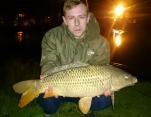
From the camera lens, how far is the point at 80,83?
10.6 ft

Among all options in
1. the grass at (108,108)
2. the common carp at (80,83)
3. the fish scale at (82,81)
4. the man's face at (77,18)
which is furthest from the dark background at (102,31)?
the fish scale at (82,81)

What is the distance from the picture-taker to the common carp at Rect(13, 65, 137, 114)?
3.25 metres

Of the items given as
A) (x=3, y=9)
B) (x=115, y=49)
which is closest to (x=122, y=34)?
(x=115, y=49)

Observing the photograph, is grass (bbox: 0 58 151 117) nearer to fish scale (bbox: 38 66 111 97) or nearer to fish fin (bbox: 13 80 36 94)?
fish fin (bbox: 13 80 36 94)

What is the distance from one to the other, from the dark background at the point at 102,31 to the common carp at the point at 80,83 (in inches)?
131

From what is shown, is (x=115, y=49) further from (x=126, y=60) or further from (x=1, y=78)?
(x=1, y=78)

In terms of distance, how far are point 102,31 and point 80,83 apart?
42.5 feet

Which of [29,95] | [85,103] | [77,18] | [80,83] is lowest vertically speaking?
[85,103]

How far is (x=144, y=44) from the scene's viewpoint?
11578 millimetres

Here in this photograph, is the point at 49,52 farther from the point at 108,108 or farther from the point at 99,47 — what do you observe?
the point at 108,108

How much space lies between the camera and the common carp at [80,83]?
3248 mm

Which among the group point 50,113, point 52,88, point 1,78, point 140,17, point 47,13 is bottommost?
point 47,13

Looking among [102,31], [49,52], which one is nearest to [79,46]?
[49,52]

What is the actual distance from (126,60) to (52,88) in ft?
18.6
